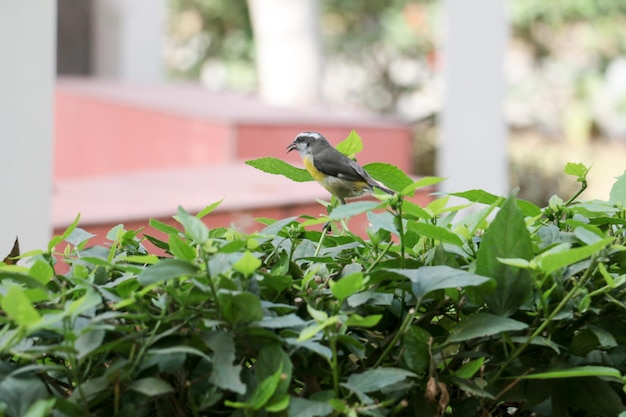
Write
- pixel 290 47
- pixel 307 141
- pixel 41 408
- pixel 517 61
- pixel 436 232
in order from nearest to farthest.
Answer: pixel 41 408 → pixel 436 232 → pixel 307 141 → pixel 290 47 → pixel 517 61

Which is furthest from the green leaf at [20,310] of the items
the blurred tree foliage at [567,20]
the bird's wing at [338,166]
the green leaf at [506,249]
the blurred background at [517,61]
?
the blurred tree foliage at [567,20]

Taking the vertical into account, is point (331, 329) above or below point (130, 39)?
above

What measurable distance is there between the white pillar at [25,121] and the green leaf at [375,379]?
2.44m

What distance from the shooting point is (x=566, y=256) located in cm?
101

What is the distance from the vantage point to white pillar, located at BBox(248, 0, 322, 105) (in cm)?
1233

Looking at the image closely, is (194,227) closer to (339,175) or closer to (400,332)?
(400,332)

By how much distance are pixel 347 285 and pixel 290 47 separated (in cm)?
1153

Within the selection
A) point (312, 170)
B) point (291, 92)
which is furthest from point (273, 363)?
point (291, 92)

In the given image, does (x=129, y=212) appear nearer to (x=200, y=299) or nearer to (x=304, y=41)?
(x=200, y=299)

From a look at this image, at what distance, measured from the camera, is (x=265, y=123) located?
7547 mm

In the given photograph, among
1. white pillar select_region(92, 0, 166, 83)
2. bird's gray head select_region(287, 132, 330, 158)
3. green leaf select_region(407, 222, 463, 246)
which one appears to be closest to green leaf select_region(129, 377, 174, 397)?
green leaf select_region(407, 222, 463, 246)

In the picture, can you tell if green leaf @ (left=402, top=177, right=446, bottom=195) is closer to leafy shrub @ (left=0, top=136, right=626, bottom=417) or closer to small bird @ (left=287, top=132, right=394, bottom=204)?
leafy shrub @ (left=0, top=136, right=626, bottom=417)

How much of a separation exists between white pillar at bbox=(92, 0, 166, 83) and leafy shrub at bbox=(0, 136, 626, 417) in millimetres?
12571

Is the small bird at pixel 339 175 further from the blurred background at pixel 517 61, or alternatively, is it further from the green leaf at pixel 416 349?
the blurred background at pixel 517 61
